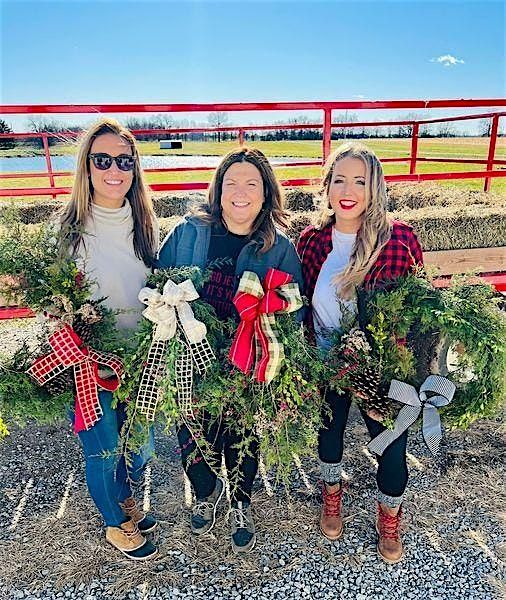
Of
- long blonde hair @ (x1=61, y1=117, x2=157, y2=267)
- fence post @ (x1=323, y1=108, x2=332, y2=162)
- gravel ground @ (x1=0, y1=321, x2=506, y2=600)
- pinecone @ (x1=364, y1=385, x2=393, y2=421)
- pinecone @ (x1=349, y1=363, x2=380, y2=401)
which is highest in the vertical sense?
fence post @ (x1=323, y1=108, x2=332, y2=162)

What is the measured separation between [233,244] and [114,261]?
1.71 ft

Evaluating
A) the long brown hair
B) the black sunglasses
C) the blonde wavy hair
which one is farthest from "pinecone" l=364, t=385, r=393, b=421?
the black sunglasses

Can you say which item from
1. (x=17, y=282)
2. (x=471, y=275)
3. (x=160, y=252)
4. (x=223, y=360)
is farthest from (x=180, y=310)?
(x=471, y=275)

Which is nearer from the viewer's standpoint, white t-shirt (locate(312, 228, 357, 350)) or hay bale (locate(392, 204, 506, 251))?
white t-shirt (locate(312, 228, 357, 350))

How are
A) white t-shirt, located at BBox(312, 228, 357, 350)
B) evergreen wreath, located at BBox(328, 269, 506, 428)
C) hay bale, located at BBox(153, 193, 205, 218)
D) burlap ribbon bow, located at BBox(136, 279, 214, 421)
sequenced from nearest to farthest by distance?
burlap ribbon bow, located at BBox(136, 279, 214, 421) → evergreen wreath, located at BBox(328, 269, 506, 428) → white t-shirt, located at BBox(312, 228, 357, 350) → hay bale, located at BBox(153, 193, 205, 218)

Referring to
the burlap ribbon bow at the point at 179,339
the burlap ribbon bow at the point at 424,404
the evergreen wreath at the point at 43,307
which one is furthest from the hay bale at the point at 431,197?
the evergreen wreath at the point at 43,307

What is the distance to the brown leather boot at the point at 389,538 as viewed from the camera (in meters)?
2.48

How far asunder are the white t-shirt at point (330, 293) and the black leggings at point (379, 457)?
288 millimetres

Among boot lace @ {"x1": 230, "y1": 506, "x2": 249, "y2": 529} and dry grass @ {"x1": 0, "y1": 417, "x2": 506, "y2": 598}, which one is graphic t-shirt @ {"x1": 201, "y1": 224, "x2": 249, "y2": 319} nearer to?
boot lace @ {"x1": 230, "y1": 506, "x2": 249, "y2": 529}

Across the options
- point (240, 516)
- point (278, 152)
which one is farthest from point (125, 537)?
point (278, 152)

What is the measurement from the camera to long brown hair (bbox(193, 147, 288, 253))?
2406 millimetres

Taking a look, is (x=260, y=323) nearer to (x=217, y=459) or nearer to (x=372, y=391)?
(x=372, y=391)

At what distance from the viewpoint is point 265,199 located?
97.1 inches

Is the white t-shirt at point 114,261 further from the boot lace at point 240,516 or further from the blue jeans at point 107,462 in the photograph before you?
the boot lace at point 240,516
